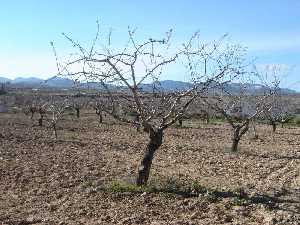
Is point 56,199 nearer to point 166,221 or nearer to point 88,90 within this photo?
point 88,90

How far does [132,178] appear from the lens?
1436 centimetres

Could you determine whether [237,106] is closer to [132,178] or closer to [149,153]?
[132,178]

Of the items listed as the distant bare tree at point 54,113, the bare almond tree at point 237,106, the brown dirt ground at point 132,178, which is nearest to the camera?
the brown dirt ground at point 132,178

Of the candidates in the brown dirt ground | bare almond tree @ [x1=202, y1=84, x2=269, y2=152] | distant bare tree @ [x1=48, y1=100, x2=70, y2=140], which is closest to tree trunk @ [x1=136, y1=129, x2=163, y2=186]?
the brown dirt ground

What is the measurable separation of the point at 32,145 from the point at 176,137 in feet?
31.3

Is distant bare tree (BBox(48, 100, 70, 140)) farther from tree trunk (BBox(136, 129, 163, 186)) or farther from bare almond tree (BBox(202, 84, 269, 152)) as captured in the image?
tree trunk (BBox(136, 129, 163, 186))

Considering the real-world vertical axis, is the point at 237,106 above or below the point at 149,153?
above

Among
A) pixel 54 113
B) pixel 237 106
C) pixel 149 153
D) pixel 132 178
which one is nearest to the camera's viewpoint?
pixel 149 153

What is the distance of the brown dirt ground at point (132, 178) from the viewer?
33.6 feet

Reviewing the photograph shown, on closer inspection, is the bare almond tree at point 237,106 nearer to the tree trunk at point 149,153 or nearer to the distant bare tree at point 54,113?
the distant bare tree at point 54,113

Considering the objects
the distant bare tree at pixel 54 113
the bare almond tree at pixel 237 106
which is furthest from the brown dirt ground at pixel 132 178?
the distant bare tree at pixel 54 113

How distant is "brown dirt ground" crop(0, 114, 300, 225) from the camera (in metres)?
10.2

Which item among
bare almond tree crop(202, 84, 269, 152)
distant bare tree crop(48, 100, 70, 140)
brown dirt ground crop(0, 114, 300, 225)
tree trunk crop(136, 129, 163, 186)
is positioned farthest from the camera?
distant bare tree crop(48, 100, 70, 140)

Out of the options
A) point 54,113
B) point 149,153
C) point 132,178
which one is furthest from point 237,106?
point 149,153
